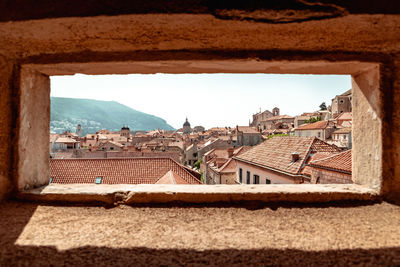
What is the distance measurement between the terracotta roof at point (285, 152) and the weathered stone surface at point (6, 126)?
480 inches

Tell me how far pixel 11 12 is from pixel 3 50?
595 millimetres

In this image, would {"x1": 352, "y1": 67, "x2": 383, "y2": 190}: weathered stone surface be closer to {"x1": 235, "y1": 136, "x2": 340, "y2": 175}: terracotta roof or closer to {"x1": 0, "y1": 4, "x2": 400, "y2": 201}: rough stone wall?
{"x1": 0, "y1": 4, "x2": 400, "y2": 201}: rough stone wall

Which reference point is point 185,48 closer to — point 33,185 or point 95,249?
point 95,249

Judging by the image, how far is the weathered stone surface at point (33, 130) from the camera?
202cm

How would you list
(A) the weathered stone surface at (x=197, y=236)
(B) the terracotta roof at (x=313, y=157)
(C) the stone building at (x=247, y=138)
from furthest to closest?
(C) the stone building at (x=247, y=138)
(B) the terracotta roof at (x=313, y=157)
(A) the weathered stone surface at (x=197, y=236)

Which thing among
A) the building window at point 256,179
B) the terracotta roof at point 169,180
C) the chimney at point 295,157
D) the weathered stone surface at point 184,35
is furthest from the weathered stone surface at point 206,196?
the building window at point 256,179

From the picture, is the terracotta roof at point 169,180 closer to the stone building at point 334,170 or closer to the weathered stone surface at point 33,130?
the stone building at point 334,170

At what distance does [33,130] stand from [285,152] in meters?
14.4

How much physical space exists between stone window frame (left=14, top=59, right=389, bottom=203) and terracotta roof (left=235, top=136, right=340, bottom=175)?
10.6 meters

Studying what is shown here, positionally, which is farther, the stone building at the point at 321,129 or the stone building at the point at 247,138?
the stone building at the point at 247,138

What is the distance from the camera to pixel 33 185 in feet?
7.08

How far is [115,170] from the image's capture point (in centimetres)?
1405

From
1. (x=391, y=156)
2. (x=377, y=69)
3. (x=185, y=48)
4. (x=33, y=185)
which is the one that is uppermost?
(x=185, y=48)

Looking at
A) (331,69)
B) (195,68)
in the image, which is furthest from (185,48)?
(331,69)
